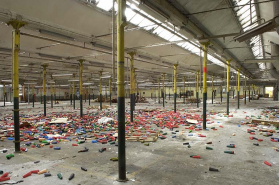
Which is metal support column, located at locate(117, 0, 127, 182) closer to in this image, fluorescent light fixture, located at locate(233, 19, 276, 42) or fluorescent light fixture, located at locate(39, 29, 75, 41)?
fluorescent light fixture, located at locate(233, 19, 276, 42)

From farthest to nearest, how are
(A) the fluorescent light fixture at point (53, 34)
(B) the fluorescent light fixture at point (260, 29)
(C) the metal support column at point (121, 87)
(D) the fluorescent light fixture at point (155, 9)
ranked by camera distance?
(A) the fluorescent light fixture at point (53, 34), (B) the fluorescent light fixture at point (260, 29), (D) the fluorescent light fixture at point (155, 9), (C) the metal support column at point (121, 87)

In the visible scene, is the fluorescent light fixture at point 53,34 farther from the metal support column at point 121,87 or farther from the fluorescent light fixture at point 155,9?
the metal support column at point 121,87

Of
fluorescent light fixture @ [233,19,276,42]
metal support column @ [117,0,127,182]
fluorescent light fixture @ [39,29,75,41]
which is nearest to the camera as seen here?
metal support column @ [117,0,127,182]

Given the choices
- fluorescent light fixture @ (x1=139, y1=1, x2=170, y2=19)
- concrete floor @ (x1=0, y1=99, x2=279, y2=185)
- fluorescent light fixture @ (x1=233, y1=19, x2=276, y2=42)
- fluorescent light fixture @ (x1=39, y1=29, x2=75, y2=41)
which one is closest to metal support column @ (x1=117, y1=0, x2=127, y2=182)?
concrete floor @ (x1=0, y1=99, x2=279, y2=185)

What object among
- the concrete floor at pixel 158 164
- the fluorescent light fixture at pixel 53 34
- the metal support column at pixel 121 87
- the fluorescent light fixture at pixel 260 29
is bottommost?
the concrete floor at pixel 158 164

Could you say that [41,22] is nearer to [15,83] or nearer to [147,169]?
[15,83]

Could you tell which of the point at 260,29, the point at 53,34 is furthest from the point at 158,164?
the point at 53,34

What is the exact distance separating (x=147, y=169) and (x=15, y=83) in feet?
15.4

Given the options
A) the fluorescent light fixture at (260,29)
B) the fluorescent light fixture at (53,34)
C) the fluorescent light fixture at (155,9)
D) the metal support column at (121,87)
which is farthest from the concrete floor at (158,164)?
the fluorescent light fixture at (53,34)

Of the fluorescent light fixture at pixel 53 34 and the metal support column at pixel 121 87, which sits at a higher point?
the fluorescent light fixture at pixel 53 34

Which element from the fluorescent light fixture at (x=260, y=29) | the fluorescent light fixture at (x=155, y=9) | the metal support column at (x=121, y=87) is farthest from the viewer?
the fluorescent light fixture at (x=260, y=29)

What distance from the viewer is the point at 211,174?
13.9 feet

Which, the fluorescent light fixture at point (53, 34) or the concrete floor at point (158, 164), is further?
the fluorescent light fixture at point (53, 34)

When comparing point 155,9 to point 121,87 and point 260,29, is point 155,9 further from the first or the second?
point 260,29
